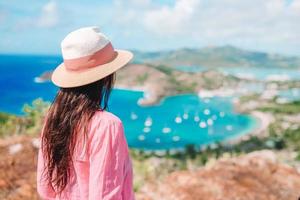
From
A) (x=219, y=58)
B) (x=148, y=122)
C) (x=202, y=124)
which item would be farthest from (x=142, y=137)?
(x=219, y=58)

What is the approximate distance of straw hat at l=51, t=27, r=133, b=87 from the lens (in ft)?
4.59

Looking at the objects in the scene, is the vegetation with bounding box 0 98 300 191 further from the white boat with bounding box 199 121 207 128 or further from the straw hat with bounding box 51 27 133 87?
the straw hat with bounding box 51 27 133 87

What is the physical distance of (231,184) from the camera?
3.06 metres

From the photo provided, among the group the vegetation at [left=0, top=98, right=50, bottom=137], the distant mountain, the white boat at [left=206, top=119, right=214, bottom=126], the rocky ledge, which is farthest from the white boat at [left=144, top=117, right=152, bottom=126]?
the rocky ledge

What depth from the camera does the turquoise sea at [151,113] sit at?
22.0 feet

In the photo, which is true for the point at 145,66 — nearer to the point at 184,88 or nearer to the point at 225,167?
the point at 184,88

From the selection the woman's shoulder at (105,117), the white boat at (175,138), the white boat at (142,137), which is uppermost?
the woman's shoulder at (105,117)

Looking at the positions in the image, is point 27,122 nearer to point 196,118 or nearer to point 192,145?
point 192,145

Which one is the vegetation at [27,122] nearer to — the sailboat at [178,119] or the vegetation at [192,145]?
the vegetation at [192,145]

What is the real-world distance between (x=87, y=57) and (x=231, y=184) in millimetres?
1797

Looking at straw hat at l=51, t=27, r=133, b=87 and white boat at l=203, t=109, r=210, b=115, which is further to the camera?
white boat at l=203, t=109, r=210, b=115

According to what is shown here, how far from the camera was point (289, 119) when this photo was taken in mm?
7258

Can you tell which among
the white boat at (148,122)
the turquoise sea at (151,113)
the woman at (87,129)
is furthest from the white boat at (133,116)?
the woman at (87,129)

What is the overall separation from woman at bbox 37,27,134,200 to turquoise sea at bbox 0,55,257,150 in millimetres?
5086
